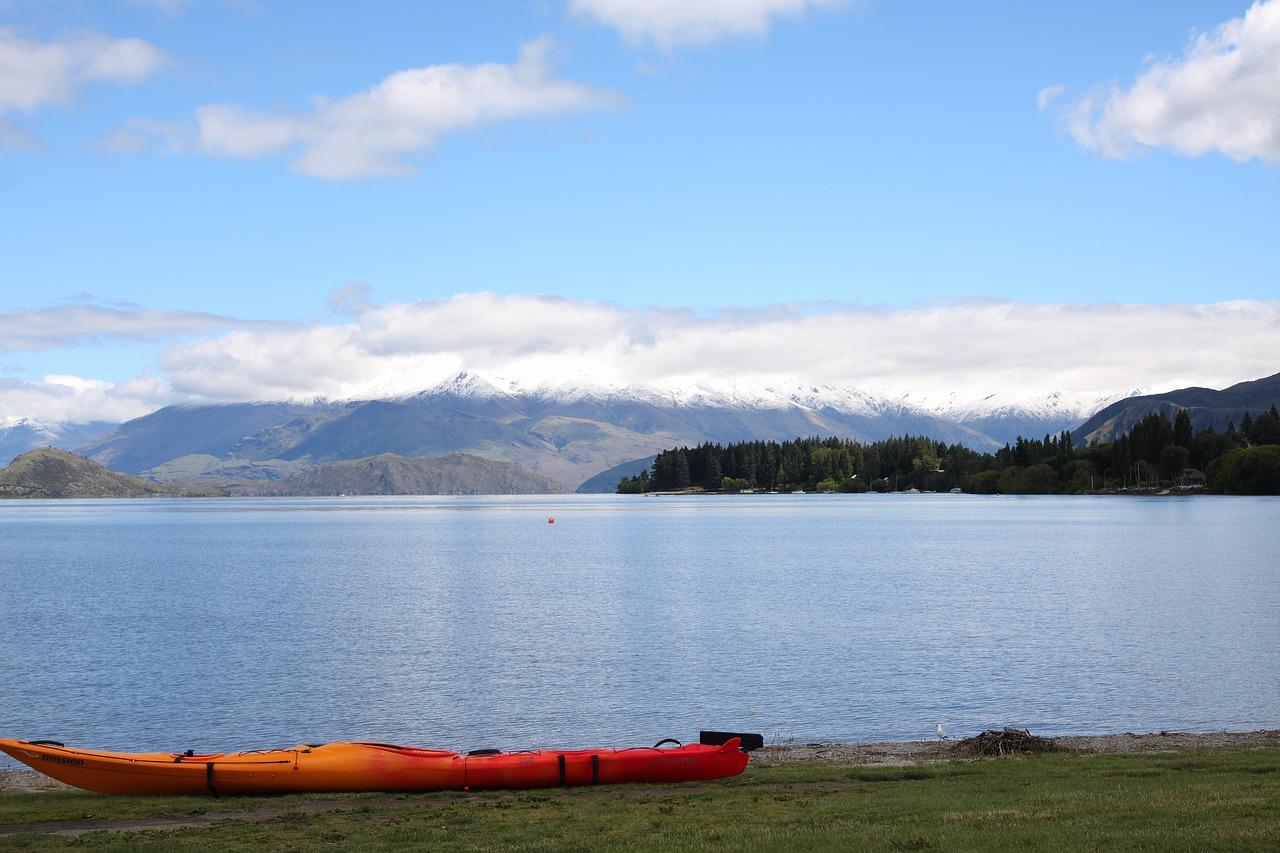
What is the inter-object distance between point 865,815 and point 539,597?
2728 inches

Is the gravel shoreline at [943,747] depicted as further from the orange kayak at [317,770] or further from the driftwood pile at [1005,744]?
the orange kayak at [317,770]

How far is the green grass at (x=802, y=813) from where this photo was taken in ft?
75.9

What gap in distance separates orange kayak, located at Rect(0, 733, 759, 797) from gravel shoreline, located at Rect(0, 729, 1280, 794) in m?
4.17

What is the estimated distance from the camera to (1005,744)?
36.8 m

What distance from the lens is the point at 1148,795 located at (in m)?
27.0

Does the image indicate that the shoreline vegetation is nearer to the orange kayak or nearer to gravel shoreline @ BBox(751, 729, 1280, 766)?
the orange kayak

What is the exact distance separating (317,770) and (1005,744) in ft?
70.6

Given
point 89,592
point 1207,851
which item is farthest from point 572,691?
point 89,592

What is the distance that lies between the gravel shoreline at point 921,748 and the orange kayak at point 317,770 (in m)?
4.17

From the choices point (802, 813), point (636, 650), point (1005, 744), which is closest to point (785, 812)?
point (802, 813)

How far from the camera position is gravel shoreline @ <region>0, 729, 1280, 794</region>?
36062mm

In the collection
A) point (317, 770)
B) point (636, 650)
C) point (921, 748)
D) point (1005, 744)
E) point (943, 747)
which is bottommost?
point (636, 650)

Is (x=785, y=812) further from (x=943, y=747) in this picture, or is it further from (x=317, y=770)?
(x=943, y=747)

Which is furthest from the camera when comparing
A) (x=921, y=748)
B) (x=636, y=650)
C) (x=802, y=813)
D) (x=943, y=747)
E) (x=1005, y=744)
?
(x=636, y=650)
